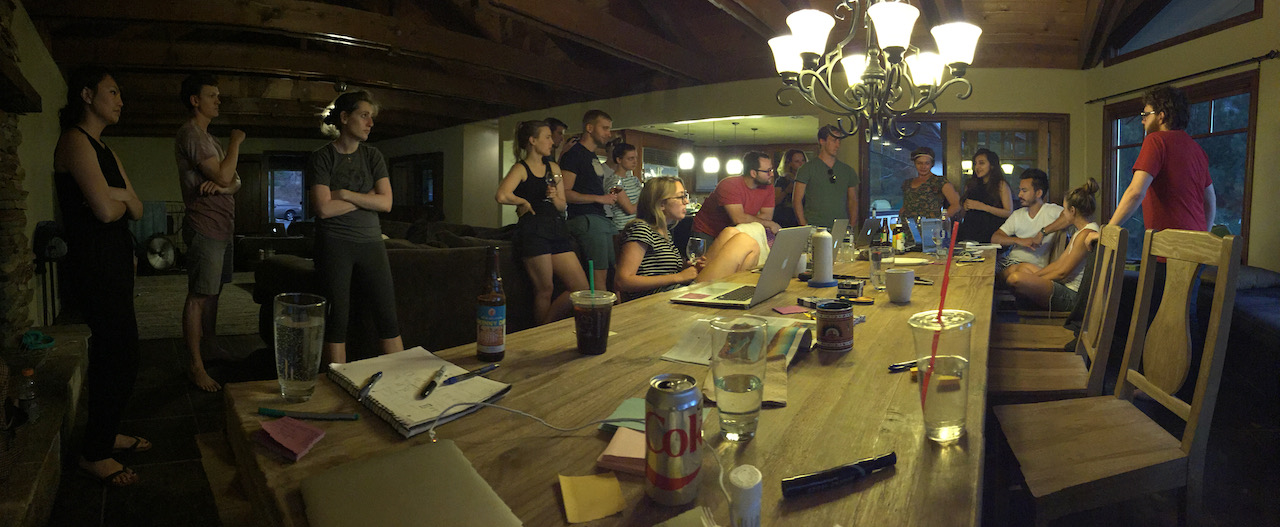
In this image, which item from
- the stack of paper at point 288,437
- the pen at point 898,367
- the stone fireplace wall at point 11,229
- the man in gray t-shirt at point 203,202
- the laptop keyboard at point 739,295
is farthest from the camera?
the stone fireplace wall at point 11,229

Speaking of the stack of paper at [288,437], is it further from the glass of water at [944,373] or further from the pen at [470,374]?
the glass of water at [944,373]

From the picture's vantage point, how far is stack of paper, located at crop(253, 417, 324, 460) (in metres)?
0.86

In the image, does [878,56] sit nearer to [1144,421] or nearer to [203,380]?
[1144,421]

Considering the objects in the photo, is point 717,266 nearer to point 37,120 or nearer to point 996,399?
point 996,399

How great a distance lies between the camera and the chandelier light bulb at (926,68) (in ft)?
11.2

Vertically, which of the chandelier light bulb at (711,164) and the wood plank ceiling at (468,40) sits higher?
the wood plank ceiling at (468,40)

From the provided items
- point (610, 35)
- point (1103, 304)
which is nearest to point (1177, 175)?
point (1103, 304)

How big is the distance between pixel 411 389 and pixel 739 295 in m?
1.16

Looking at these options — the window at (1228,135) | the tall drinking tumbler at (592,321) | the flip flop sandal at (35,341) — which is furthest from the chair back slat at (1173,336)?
the flip flop sandal at (35,341)

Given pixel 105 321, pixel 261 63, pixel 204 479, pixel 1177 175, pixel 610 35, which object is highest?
pixel 610 35

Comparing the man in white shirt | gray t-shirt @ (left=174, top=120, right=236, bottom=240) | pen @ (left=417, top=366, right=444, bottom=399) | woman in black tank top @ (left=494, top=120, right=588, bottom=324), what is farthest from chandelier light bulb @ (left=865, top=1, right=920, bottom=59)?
gray t-shirt @ (left=174, top=120, right=236, bottom=240)

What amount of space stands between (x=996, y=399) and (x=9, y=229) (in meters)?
4.53

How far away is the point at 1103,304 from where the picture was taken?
199 centimetres

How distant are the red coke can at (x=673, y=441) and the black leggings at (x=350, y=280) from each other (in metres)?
2.25
